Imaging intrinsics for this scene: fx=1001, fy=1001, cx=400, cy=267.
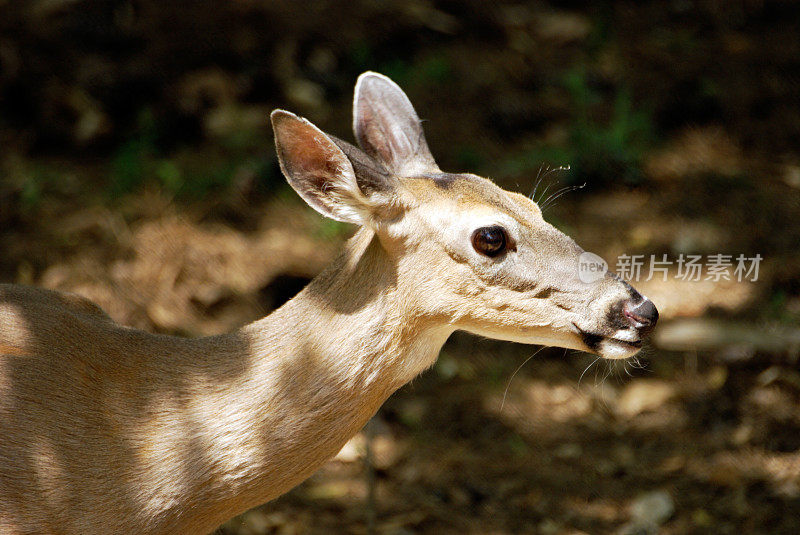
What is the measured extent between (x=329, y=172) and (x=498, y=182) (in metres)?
3.50

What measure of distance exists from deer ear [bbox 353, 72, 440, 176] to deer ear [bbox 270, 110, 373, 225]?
61cm

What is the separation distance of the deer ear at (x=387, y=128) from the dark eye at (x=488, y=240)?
69 cm

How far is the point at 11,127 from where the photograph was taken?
7453mm

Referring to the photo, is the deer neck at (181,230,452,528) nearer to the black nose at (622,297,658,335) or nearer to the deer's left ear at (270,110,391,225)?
the deer's left ear at (270,110,391,225)

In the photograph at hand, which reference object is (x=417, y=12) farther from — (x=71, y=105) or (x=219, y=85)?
(x=71, y=105)

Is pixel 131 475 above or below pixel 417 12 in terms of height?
below

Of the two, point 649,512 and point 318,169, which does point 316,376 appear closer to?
point 318,169

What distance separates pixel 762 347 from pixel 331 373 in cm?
312

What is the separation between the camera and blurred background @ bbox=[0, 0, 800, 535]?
5.27 meters

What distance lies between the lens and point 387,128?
412cm

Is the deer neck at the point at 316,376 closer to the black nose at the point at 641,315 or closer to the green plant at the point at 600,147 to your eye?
the black nose at the point at 641,315

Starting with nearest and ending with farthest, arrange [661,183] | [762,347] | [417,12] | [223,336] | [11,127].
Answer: [223,336] → [762,347] → [661,183] → [11,127] → [417,12]

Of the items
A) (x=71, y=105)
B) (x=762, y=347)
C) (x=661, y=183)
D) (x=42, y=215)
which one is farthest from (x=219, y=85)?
(x=762, y=347)

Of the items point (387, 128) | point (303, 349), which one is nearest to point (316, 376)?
point (303, 349)
